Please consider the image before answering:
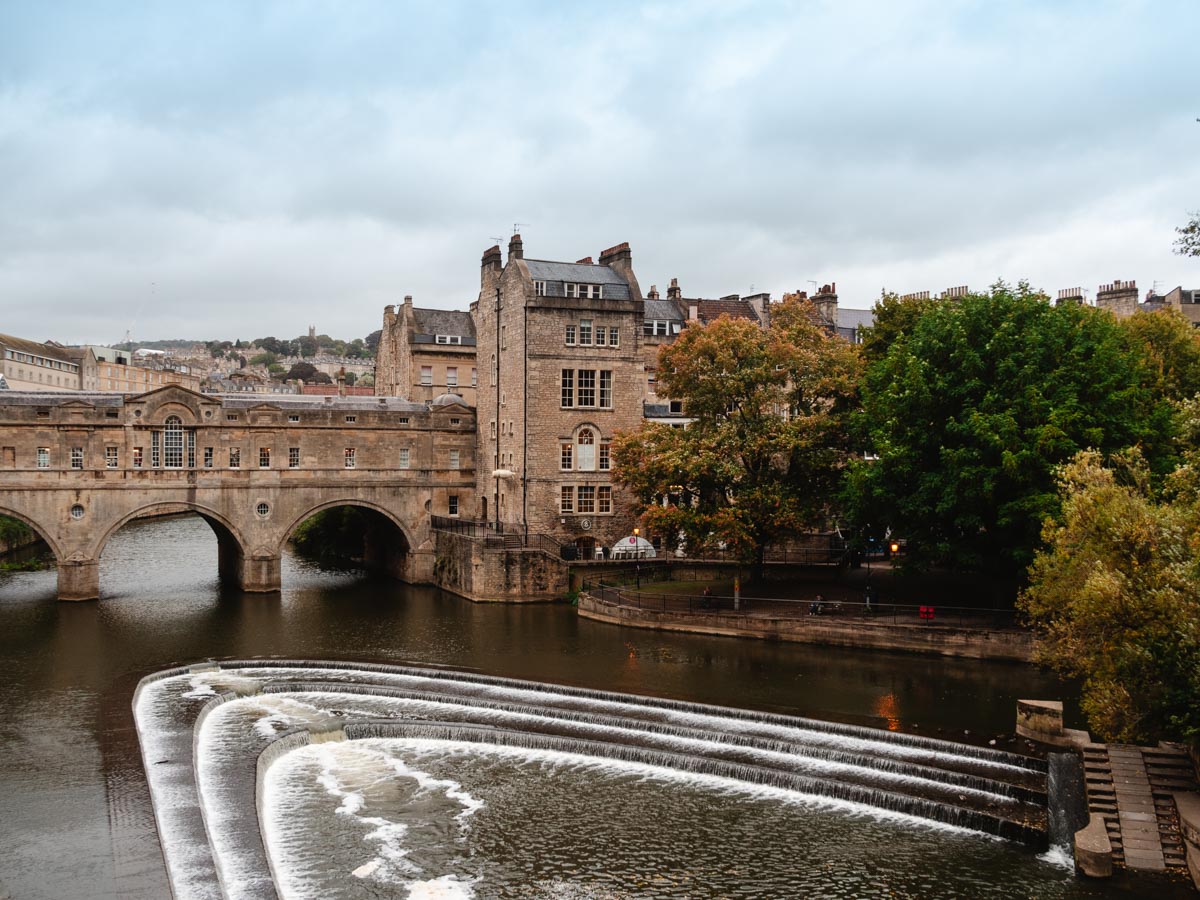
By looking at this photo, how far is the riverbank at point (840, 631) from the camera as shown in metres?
36.7

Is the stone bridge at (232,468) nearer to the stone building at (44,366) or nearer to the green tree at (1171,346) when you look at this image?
the green tree at (1171,346)

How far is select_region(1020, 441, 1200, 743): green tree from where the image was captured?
21406mm

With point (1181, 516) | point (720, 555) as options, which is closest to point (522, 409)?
point (720, 555)

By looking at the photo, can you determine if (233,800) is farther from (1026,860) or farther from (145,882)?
(1026,860)

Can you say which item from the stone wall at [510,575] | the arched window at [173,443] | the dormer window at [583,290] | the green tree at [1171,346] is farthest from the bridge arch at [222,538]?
the green tree at [1171,346]

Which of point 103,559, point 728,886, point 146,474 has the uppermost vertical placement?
point 146,474

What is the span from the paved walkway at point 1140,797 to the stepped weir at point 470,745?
1321 mm

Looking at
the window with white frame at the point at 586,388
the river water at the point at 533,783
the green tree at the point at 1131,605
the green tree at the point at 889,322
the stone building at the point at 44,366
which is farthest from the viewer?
the stone building at the point at 44,366

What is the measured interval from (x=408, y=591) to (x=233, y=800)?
30395mm

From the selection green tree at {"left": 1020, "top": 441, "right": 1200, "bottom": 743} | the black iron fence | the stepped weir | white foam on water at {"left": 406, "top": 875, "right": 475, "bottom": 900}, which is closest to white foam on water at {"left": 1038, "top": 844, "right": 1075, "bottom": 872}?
the stepped weir

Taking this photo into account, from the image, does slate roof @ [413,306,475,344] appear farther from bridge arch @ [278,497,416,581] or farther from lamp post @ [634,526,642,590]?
lamp post @ [634,526,642,590]

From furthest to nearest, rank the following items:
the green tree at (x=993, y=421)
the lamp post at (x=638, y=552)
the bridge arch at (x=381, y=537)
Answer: the bridge arch at (x=381, y=537) < the lamp post at (x=638, y=552) < the green tree at (x=993, y=421)

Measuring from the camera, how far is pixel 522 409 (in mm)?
51375

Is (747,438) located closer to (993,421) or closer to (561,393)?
(993,421)
